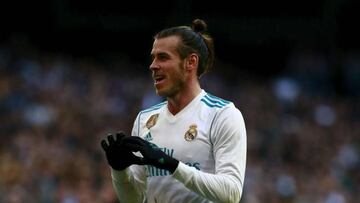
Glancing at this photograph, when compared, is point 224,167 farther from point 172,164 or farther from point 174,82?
point 174,82

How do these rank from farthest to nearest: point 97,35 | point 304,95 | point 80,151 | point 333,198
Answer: point 97,35 → point 304,95 → point 333,198 → point 80,151

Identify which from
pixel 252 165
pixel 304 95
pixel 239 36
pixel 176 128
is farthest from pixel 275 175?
pixel 176 128

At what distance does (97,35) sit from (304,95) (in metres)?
3.82

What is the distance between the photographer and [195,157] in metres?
4.91

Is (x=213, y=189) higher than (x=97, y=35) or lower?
higher

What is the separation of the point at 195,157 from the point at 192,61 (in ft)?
1.63

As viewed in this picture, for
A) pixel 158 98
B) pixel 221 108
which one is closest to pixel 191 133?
pixel 221 108

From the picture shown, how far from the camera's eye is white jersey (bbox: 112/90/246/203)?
4.71 meters

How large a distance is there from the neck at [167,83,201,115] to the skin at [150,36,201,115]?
2cm

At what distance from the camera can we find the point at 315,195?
1249 cm

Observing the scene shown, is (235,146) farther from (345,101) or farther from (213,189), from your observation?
(345,101)

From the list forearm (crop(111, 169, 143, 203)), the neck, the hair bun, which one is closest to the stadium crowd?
forearm (crop(111, 169, 143, 203))

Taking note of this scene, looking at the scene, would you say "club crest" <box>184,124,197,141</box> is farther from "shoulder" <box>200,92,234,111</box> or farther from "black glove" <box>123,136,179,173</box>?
"black glove" <box>123,136,179,173</box>

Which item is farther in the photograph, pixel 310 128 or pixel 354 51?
pixel 354 51
